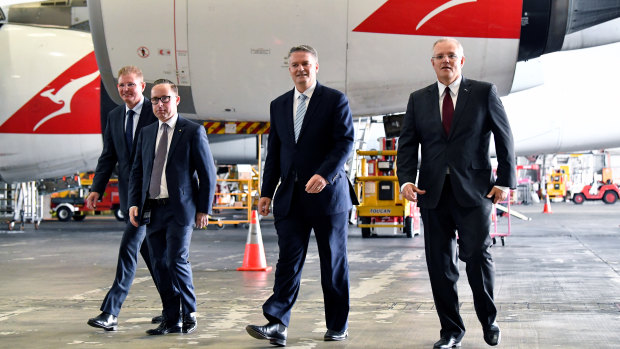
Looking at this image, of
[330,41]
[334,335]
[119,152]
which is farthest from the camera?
[330,41]

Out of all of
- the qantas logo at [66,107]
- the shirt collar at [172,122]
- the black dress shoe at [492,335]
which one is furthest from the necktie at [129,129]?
the qantas logo at [66,107]

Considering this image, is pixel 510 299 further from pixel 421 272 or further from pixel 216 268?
pixel 216 268

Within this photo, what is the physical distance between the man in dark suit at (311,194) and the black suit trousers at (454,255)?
0.58m

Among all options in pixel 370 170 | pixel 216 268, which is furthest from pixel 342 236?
pixel 370 170

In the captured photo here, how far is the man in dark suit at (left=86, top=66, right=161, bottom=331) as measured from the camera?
19.3ft

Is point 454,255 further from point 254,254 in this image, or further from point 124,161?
point 254,254

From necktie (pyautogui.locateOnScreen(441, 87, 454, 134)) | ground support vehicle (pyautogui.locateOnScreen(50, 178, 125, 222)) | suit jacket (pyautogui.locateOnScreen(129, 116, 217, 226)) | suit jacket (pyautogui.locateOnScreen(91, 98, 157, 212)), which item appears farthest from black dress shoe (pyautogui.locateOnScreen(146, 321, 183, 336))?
ground support vehicle (pyautogui.locateOnScreen(50, 178, 125, 222))

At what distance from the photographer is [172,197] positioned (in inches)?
223

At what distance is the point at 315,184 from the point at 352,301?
2399mm

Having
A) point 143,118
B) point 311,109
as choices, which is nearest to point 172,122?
point 143,118

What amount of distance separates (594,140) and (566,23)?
934 cm

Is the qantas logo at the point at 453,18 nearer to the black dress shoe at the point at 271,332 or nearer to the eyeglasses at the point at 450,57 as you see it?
the eyeglasses at the point at 450,57

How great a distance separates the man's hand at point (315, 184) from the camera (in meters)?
5.02

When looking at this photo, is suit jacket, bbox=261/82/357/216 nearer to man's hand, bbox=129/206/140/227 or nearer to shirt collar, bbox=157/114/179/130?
shirt collar, bbox=157/114/179/130
